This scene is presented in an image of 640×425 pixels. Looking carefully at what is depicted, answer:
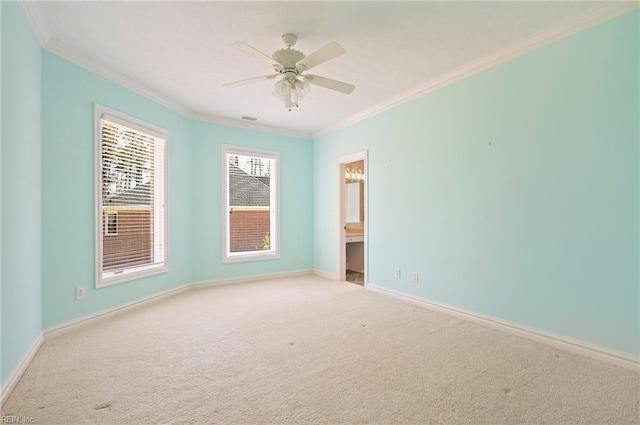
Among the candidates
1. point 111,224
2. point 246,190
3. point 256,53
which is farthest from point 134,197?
point 256,53

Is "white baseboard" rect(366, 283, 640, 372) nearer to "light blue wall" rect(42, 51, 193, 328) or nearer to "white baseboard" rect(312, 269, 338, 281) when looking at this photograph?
"white baseboard" rect(312, 269, 338, 281)

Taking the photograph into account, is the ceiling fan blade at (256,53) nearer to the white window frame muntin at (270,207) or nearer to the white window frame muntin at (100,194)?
the white window frame muntin at (100,194)

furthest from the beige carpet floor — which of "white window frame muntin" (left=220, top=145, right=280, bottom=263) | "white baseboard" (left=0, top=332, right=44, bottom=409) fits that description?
"white window frame muntin" (left=220, top=145, right=280, bottom=263)

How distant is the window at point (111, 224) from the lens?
11.4ft

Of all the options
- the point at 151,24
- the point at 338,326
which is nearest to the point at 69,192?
the point at 151,24

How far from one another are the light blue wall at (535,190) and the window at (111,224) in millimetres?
3498

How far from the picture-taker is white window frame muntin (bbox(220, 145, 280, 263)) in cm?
507

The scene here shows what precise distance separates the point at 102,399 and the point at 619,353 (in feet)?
12.1

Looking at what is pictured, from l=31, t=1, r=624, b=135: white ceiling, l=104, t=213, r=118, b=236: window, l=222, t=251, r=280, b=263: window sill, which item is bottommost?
l=222, t=251, r=280, b=263: window sill

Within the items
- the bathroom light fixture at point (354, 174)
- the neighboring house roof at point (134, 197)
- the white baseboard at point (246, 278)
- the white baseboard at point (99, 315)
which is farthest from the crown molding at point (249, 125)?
the white baseboard at point (99, 315)

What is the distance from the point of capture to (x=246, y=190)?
537 cm

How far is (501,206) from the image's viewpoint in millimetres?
3062

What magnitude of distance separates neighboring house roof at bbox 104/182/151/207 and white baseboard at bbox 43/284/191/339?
1189 millimetres

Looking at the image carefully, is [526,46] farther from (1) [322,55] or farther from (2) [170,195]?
(2) [170,195]
